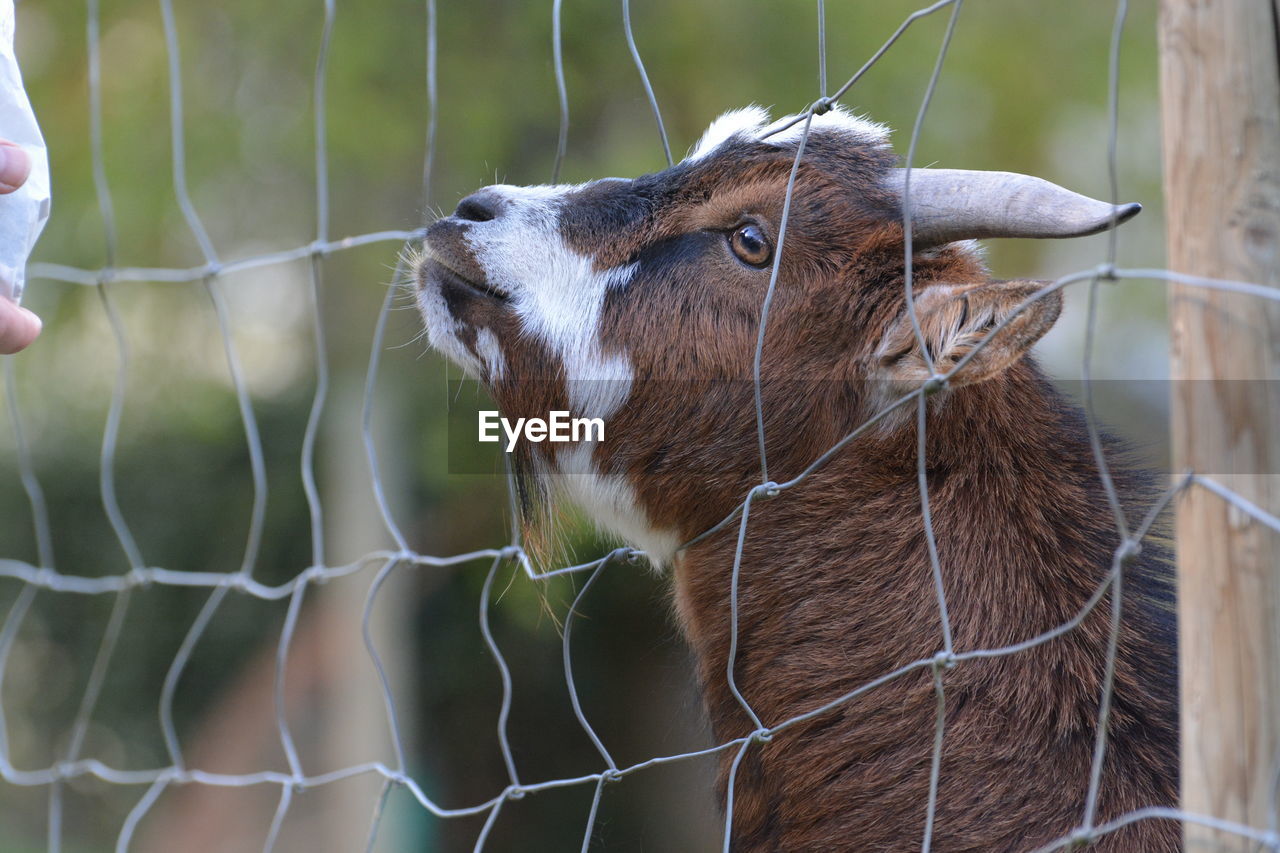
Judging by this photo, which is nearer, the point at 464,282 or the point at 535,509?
the point at 464,282

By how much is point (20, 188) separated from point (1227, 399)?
1878 millimetres

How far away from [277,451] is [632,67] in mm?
3705

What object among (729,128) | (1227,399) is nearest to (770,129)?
(729,128)

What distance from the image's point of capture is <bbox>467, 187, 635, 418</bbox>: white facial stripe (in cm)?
251

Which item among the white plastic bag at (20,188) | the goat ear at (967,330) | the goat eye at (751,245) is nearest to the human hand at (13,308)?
the white plastic bag at (20,188)

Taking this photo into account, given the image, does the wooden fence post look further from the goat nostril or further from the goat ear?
the goat nostril

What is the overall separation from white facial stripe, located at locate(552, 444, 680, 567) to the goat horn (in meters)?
0.81

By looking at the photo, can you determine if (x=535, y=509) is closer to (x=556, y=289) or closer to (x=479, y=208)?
(x=556, y=289)

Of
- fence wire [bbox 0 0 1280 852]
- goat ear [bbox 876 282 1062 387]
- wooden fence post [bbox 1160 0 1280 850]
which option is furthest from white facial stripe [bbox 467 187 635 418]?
wooden fence post [bbox 1160 0 1280 850]

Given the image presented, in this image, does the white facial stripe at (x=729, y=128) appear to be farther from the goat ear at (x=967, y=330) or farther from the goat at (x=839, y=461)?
the goat ear at (x=967, y=330)

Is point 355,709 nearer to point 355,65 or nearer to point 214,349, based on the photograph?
point 214,349

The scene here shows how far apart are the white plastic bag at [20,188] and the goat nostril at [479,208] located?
811 mm

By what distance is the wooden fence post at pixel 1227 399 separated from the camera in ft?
4.24

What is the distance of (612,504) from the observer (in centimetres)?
262
